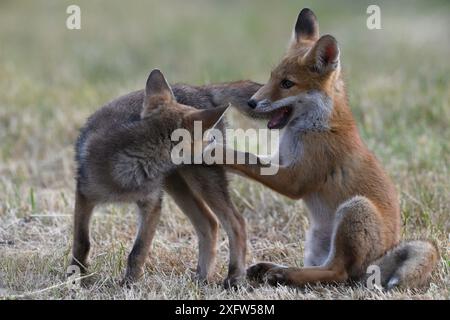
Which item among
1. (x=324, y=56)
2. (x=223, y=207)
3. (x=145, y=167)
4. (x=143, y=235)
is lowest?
(x=143, y=235)

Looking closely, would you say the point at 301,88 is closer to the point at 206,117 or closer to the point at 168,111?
the point at 206,117

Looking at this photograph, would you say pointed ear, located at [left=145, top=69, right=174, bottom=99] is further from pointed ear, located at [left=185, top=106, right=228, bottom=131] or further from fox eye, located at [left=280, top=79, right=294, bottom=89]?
fox eye, located at [left=280, top=79, right=294, bottom=89]

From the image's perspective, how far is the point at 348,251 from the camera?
635 cm

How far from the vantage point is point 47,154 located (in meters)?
10.6

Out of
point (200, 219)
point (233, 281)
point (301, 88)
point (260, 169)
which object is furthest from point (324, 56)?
point (233, 281)

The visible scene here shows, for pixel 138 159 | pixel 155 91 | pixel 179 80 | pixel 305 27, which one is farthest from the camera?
pixel 179 80

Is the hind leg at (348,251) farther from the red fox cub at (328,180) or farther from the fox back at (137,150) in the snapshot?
the fox back at (137,150)

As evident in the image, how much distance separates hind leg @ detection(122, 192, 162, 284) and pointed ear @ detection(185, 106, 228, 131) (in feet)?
2.20

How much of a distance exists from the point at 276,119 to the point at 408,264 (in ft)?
5.07

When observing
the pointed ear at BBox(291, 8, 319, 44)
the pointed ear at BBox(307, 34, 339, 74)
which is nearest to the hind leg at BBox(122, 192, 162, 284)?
the pointed ear at BBox(307, 34, 339, 74)

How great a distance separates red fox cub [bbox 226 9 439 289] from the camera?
636cm

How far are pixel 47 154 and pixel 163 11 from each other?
10.6m

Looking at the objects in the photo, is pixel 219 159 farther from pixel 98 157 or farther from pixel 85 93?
pixel 85 93
